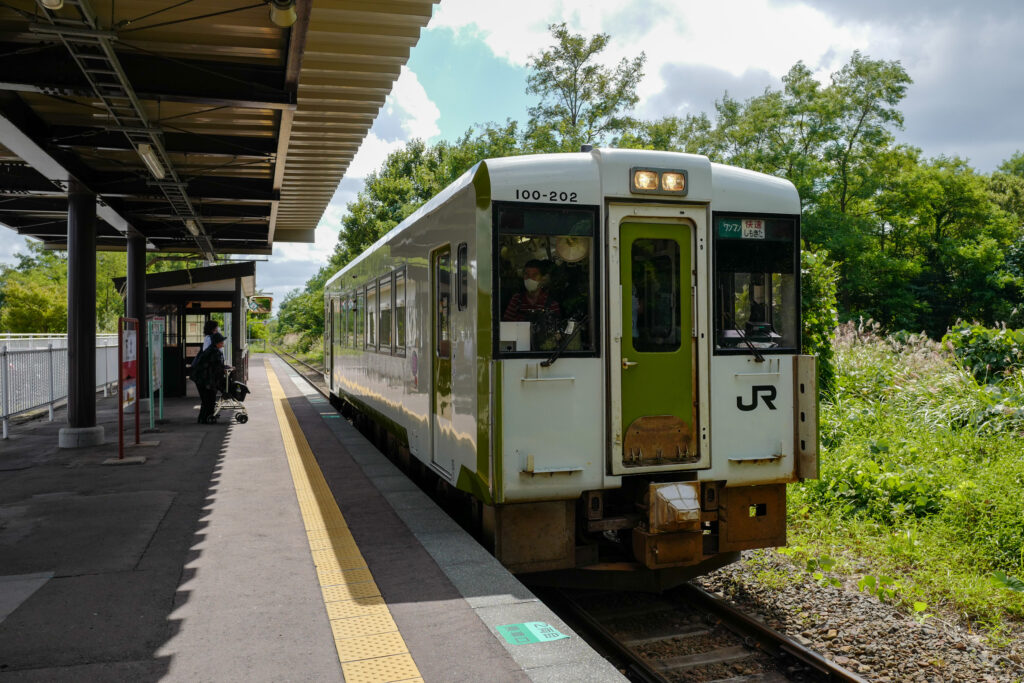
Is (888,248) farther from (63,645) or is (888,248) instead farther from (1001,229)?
(63,645)

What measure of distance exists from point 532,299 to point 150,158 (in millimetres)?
6222

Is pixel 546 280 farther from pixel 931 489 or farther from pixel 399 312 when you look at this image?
pixel 931 489

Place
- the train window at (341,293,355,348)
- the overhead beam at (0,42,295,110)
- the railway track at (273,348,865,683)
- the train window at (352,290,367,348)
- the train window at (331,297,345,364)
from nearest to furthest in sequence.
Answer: the railway track at (273,348,865,683), the overhead beam at (0,42,295,110), the train window at (352,290,367,348), the train window at (341,293,355,348), the train window at (331,297,345,364)

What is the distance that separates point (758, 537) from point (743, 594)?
0.59m

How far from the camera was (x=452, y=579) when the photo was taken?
15.7 feet

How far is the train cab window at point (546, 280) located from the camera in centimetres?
501

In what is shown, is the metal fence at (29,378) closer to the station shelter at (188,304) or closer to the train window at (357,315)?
the station shelter at (188,304)

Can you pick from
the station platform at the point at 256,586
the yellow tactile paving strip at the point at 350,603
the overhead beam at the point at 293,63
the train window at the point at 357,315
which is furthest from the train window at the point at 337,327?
Result: the yellow tactile paving strip at the point at 350,603

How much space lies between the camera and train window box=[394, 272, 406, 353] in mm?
7992

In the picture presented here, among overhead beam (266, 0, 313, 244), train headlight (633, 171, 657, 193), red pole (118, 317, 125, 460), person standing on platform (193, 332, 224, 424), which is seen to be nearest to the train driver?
train headlight (633, 171, 657, 193)

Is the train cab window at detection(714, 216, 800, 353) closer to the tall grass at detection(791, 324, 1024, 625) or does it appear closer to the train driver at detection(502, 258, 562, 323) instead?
the train driver at detection(502, 258, 562, 323)

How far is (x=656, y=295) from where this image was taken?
17.5ft

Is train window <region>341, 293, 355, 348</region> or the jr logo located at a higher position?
train window <region>341, 293, 355, 348</region>

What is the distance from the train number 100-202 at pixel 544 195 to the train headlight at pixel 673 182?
0.65 metres
